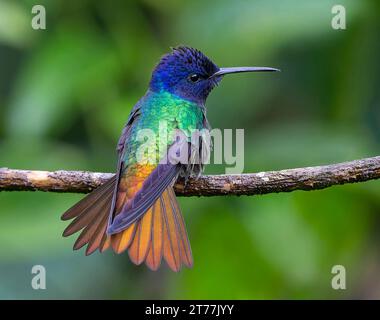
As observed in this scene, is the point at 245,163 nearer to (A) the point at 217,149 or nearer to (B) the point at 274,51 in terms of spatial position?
(A) the point at 217,149

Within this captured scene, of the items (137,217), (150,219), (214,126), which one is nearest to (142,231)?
(150,219)

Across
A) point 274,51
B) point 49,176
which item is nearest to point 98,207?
point 49,176

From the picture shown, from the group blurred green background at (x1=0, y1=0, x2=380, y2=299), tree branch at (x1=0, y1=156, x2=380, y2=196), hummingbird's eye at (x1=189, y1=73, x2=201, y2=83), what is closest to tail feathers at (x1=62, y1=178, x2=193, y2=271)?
tree branch at (x1=0, y1=156, x2=380, y2=196)

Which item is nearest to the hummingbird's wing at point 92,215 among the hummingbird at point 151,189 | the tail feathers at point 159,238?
the hummingbird at point 151,189

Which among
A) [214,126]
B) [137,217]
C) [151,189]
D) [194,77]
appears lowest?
[137,217]

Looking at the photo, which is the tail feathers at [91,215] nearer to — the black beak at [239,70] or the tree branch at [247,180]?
the tree branch at [247,180]

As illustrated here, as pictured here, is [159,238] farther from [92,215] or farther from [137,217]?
[92,215]
